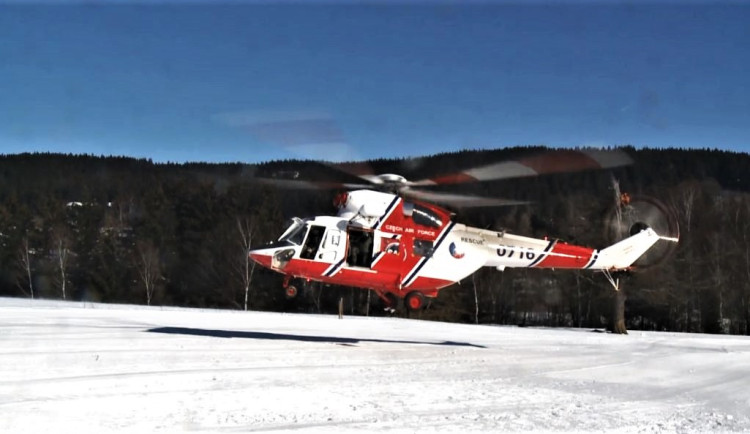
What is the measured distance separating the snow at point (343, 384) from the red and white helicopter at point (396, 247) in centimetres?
162

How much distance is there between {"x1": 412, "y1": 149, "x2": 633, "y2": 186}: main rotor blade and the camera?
12.7 meters

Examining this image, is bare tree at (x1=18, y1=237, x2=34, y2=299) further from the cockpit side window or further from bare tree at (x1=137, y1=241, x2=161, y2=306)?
the cockpit side window

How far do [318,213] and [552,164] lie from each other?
18.6 m

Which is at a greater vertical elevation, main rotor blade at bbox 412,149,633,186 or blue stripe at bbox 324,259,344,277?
main rotor blade at bbox 412,149,633,186

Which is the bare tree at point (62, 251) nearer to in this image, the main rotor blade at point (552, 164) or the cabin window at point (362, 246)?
the cabin window at point (362, 246)

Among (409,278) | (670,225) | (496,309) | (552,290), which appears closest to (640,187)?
(552,290)

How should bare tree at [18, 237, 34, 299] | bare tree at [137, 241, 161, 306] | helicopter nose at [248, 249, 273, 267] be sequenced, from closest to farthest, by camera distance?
helicopter nose at [248, 249, 273, 267], bare tree at [137, 241, 161, 306], bare tree at [18, 237, 34, 299]

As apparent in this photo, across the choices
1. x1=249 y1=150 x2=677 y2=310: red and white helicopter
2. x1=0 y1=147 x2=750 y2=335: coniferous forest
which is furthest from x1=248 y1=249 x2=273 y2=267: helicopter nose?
x1=0 y1=147 x2=750 y2=335: coniferous forest

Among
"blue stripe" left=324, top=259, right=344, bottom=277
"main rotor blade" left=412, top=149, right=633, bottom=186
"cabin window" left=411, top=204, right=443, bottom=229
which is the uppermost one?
"main rotor blade" left=412, top=149, right=633, bottom=186

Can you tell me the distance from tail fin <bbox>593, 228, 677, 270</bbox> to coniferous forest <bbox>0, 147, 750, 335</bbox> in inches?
397

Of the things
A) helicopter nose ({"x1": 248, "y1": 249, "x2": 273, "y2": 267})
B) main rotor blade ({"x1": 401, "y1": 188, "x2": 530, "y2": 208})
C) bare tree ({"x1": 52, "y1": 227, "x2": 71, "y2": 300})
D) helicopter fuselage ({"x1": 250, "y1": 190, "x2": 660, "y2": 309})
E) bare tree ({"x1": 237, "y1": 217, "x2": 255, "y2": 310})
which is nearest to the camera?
main rotor blade ({"x1": 401, "y1": 188, "x2": 530, "y2": 208})

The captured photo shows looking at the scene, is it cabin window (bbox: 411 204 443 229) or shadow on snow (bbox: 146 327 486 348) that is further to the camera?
shadow on snow (bbox: 146 327 486 348)

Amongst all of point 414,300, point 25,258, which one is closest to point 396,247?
point 414,300

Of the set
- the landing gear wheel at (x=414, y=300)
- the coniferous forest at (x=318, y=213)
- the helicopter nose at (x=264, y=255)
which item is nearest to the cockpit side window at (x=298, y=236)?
the helicopter nose at (x=264, y=255)
